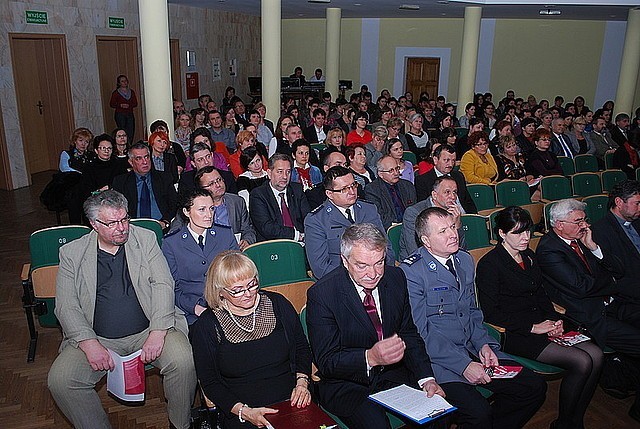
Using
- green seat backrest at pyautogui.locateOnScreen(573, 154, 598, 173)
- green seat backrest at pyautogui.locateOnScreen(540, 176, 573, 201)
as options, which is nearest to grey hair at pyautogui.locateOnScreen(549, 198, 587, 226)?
green seat backrest at pyautogui.locateOnScreen(540, 176, 573, 201)

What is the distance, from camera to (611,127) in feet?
31.9

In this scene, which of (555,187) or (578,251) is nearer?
(578,251)

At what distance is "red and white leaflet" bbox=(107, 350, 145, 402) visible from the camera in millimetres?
3096

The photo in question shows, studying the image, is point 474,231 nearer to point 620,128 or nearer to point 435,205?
point 435,205

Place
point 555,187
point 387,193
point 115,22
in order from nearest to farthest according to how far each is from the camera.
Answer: point 387,193 < point 555,187 < point 115,22

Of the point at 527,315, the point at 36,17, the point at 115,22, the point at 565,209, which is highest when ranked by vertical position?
the point at 115,22

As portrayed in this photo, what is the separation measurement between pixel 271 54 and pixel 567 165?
5241 mm

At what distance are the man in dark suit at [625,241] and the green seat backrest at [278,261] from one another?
2292 millimetres

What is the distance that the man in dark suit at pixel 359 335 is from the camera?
9.15 feet

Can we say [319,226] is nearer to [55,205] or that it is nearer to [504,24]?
[55,205]

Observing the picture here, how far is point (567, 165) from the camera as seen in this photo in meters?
7.77

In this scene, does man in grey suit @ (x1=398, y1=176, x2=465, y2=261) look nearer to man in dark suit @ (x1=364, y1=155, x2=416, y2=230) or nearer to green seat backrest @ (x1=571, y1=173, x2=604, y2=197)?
man in dark suit @ (x1=364, y1=155, x2=416, y2=230)

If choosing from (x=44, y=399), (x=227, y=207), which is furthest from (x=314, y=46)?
(x=44, y=399)

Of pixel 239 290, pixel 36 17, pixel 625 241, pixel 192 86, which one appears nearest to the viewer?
pixel 239 290
